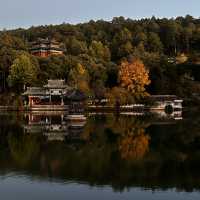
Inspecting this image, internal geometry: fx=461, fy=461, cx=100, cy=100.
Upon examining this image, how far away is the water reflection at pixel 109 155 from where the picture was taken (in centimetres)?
1373

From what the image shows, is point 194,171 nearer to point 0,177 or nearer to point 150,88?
point 0,177

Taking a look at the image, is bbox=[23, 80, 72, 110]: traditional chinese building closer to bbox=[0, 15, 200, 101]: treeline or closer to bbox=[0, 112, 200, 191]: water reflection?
bbox=[0, 15, 200, 101]: treeline

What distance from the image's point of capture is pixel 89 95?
44656 mm

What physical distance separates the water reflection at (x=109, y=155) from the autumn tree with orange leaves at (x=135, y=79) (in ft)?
57.7

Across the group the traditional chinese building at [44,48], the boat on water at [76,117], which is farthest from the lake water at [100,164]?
the traditional chinese building at [44,48]

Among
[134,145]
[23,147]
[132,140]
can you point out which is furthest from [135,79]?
[23,147]

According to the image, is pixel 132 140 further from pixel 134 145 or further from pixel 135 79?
pixel 135 79

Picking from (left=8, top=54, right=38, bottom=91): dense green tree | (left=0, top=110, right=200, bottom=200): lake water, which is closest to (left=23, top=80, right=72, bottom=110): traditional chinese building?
(left=8, top=54, right=38, bottom=91): dense green tree

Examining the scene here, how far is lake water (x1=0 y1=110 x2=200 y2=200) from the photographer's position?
12.3 m

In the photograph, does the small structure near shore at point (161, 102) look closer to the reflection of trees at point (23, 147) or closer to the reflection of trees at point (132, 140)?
the reflection of trees at point (132, 140)

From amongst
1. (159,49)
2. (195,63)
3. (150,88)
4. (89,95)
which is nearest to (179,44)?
(159,49)

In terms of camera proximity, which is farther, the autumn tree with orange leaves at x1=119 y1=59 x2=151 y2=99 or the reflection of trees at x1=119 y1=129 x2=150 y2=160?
the autumn tree with orange leaves at x1=119 y1=59 x2=151 y2=99

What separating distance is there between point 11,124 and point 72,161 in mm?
15065

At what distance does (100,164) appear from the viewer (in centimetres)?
1579
